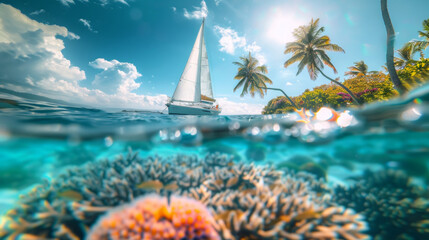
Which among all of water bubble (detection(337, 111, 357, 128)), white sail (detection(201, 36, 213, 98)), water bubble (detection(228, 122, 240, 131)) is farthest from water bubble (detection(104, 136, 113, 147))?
white sail (detection(201, 36, 213, 98))

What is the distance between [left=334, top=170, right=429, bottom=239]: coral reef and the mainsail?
17.6m

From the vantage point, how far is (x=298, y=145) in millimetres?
5195

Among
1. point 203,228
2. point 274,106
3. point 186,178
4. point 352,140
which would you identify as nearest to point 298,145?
point 352,140

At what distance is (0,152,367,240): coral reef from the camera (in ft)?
6.64

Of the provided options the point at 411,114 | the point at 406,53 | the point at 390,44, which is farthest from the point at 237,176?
the point at 406,53

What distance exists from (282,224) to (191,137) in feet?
10.7

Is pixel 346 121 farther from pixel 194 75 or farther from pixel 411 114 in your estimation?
pixel 194 75

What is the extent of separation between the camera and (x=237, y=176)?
3277mm

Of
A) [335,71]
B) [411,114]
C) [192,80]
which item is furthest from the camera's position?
[192,80]

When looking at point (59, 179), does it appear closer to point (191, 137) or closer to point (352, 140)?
point (191, 137)

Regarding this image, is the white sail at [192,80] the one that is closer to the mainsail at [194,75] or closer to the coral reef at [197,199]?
the mainsail at [194,75]

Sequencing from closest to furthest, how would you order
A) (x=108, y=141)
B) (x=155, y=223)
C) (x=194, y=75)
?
(x=155, y=223), (x=108, y=141), (x=194, y=75)

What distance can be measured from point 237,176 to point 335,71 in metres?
17.6

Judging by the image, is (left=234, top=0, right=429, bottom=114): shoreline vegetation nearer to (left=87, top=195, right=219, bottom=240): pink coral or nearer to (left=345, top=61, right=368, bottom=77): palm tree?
(left=345, top=61, right=368, bottom=77): palm tree
